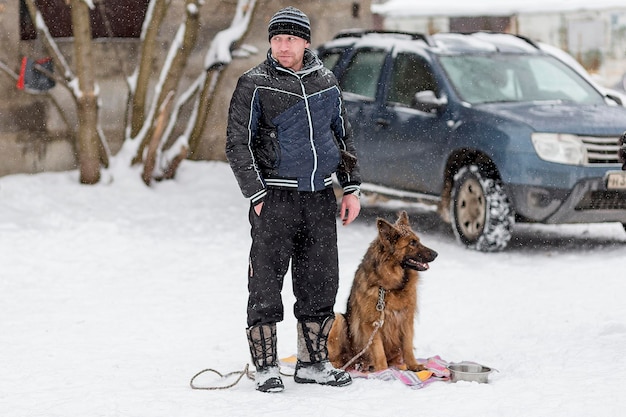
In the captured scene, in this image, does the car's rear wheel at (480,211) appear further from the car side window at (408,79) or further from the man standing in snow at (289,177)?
the man standing in snow at (289,177)

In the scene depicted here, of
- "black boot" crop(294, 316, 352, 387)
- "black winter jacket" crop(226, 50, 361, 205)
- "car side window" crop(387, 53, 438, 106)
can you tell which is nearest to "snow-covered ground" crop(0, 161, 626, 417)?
"black boot" crop(294, 316, 352, 387)

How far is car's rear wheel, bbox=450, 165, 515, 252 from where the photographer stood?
32.6ft

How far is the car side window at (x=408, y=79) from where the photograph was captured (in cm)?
1100

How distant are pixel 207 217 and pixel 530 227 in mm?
3331

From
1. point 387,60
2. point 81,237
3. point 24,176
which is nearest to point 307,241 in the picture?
point 81,237

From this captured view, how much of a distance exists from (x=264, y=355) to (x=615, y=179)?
4.94 meters

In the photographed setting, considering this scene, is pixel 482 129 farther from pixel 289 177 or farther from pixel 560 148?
pixel 289 177

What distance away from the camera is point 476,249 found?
10.2m

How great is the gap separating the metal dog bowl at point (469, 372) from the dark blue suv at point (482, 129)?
12.9 ft

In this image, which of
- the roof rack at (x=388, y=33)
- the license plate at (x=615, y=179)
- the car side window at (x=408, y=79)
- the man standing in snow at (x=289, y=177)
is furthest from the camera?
the roof rack at (x=388, y=33)

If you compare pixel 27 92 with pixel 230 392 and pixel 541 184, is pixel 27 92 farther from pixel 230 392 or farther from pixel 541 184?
pixel 230 392

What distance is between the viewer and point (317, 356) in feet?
19.3

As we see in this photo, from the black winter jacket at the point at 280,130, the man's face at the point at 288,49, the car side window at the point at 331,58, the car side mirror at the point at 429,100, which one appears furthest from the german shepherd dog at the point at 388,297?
the car side window at the point at 331,58

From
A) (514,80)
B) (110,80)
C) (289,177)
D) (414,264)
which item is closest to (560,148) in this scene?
(514,80)
